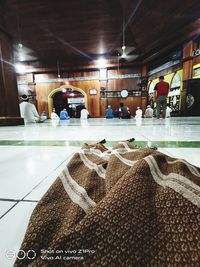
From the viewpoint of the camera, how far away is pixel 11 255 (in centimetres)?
36

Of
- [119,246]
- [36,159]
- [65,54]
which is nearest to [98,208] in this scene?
[119,246]

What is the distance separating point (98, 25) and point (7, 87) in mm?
3928

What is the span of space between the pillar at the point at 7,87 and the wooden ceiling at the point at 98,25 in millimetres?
1150

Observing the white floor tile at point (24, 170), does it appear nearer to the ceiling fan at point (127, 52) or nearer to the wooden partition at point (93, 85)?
the ceiling fan at point (127, 52)

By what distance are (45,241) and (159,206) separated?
0.89 ft

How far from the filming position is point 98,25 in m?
5.93

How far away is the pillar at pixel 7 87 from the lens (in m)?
4.34

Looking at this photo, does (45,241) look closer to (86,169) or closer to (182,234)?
(182,234)

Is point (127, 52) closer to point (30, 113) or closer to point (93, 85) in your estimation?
point (93, 85)

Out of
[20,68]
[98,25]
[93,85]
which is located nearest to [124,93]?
[93,85]

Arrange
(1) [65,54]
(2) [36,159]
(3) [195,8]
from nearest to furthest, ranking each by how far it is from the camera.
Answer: (2) [36,159] → (3) [195,8] → (1) [65,54]

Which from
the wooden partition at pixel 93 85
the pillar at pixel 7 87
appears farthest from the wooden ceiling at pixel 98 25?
the wooden partition at pixel 93 85

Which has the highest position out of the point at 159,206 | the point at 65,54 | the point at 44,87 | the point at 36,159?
the point at 65,54

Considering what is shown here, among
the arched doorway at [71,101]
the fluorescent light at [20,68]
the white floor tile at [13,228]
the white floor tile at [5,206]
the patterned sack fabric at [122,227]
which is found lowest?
the white floor tile at [5,206]
